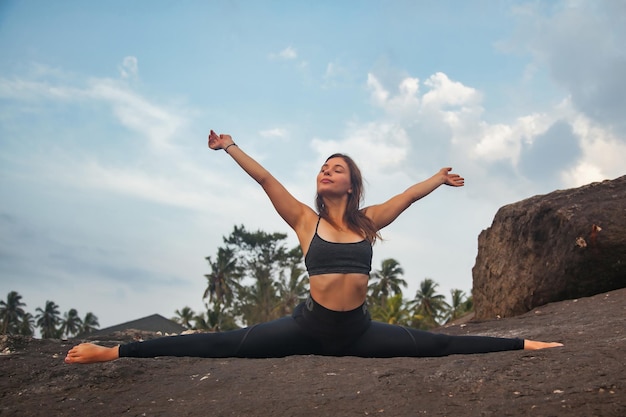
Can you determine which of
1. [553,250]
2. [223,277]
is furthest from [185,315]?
[553,250]

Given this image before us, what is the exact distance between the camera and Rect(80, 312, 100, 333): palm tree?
61.3 m

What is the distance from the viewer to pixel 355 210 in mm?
3896

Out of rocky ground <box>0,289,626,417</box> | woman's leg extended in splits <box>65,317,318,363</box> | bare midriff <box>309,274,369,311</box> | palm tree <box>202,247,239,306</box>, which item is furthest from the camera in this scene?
palm tree <box>202,247,239,306</box>

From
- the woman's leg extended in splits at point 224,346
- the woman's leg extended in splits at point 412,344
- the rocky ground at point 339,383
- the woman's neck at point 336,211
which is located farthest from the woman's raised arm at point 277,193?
the rocky ground at point 339,383

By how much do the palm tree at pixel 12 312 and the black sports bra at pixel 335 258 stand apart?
58.6m

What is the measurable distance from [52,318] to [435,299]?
133ft

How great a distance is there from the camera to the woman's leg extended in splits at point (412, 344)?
3.71 meters

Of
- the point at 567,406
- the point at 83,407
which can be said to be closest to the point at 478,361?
the point at 567,406

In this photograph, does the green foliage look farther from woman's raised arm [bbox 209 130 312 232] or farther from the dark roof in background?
woman's raised arm [bbox 209 130 312 232]

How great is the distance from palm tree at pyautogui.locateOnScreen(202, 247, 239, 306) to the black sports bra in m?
39.5

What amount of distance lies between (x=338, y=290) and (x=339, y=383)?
0.88m

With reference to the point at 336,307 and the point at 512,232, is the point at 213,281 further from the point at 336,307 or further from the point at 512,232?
the point at 336,307

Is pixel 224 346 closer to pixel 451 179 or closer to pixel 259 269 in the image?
pixel 451 179

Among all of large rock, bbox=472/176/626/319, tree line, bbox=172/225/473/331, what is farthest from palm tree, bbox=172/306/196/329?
large rock, bbox=472/176/626/319
